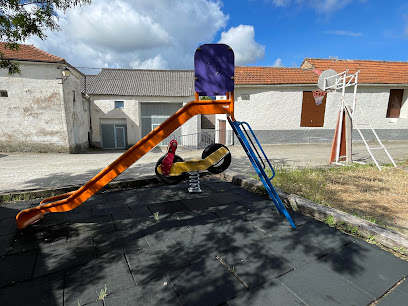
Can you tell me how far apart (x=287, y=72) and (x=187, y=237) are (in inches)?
500

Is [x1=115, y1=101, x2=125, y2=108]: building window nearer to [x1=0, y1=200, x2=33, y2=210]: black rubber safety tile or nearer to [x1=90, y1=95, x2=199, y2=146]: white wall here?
[x1=90, y1=95, x2=199, y2=146]: white wall

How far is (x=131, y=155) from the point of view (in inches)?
106

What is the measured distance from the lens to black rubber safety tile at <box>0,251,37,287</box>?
75.6 inches

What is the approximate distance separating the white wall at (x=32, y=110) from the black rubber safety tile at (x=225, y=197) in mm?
10621

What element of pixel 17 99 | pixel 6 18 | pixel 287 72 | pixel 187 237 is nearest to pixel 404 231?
pixel 187 237

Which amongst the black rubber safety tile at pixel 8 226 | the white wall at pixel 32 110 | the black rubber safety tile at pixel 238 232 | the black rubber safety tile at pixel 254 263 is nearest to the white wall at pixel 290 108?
the white wall at pixel 32 110

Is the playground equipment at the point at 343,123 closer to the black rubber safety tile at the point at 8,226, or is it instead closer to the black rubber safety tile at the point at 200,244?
the black rubber safety tile at the point at 200,244

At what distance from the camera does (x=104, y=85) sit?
16.0 metres

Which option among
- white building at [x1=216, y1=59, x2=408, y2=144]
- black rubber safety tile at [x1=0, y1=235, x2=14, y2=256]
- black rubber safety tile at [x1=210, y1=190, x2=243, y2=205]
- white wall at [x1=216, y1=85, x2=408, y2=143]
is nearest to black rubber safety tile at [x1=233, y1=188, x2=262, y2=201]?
black rubber safety tile at [x1=210, y1=190, x2=243, y2=205]

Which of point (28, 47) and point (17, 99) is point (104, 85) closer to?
point (28, 47)

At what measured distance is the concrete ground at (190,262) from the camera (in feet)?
5.69

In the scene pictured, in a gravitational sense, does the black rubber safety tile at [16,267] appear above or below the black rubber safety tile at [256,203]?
below

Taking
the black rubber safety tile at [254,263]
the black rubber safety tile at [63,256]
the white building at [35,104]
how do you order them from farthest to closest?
the white building at [35,104], the black rubber safety tile at [63,256], the black rubber safety tile at [254,263]

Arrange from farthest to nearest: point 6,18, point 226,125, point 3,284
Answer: point 226,125 → point 6,18 → point 3,284
